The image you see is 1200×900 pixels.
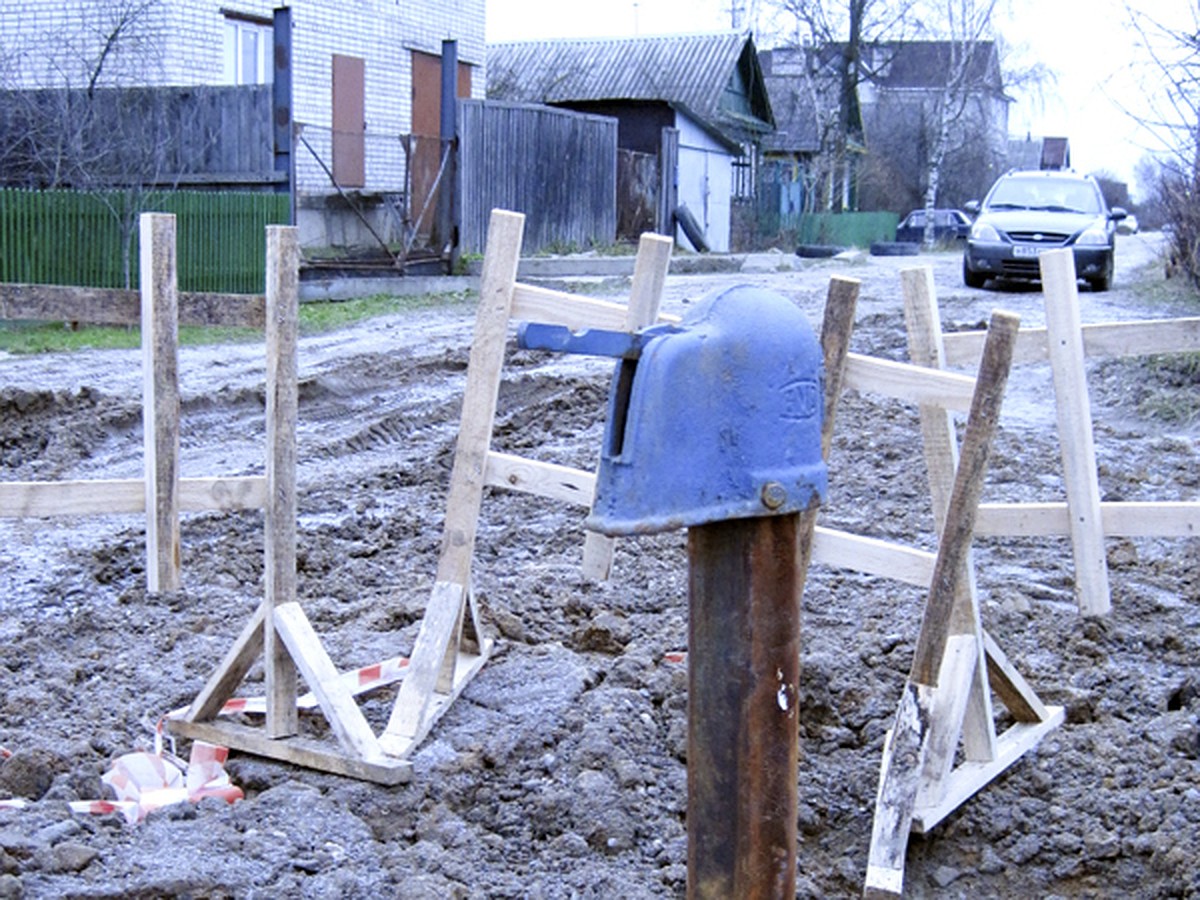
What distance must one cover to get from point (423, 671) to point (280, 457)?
75cm

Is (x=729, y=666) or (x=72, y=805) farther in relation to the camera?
(x=72, y=805)

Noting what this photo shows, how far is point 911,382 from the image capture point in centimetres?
386

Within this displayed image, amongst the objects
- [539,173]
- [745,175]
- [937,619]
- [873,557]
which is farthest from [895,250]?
[937,619]

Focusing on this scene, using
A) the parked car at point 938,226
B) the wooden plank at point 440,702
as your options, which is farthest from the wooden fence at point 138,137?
the parked car at point 938,226

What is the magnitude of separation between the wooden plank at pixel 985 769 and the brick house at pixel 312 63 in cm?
1513

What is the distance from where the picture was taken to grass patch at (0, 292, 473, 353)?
43.1 ft

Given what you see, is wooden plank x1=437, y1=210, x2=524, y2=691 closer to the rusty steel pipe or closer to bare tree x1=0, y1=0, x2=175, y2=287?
the rusty steel pipe

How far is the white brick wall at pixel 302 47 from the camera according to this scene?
19469 mm

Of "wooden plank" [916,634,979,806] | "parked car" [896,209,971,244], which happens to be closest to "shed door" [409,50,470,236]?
"wooden plank" [916,634,979,806]

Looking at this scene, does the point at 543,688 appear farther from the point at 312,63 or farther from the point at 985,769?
the point at 312,63

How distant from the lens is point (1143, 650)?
219 inches

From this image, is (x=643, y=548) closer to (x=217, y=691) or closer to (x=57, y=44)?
(x=217, y=691)

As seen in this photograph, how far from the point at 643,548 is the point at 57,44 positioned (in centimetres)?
1598

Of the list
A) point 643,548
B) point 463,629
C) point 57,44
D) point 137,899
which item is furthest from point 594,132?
point 137,899
